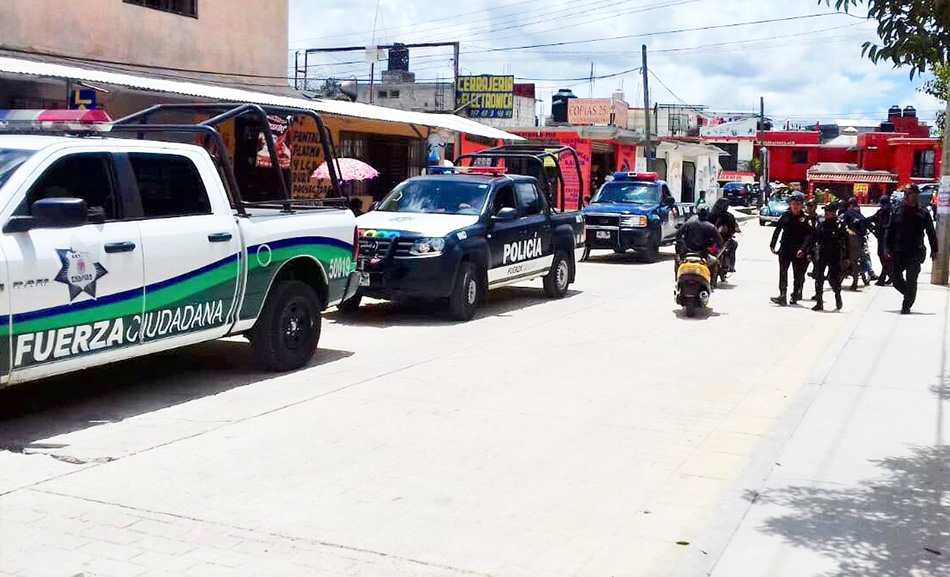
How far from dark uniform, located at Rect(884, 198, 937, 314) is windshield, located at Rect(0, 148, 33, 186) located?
39.2 feet

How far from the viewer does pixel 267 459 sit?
6.89 m

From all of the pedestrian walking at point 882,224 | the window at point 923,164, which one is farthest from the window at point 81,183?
the window at point 923,164

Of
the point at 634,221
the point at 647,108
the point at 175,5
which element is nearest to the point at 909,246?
the point at 634,221

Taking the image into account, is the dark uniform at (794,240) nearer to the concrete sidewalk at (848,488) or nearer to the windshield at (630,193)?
the concrete sidewalk at (848,488)

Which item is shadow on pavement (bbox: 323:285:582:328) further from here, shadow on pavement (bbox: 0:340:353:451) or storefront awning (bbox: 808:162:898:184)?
storefront awning (bbox: 808:162:898:184)

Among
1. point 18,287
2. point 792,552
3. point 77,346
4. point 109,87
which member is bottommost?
point 792,552

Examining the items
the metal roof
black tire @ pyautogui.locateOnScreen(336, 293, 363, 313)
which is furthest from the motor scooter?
the metal roof

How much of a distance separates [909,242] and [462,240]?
21.4 feet

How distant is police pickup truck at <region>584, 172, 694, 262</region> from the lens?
2345 centimetres

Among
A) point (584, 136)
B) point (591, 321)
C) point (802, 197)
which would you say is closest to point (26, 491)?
point (591, 321)

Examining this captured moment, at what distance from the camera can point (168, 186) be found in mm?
8492

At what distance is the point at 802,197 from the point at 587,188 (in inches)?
1075

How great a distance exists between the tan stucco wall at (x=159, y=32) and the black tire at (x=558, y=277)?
929 centimetres

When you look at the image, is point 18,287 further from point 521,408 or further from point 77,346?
point 521,408
